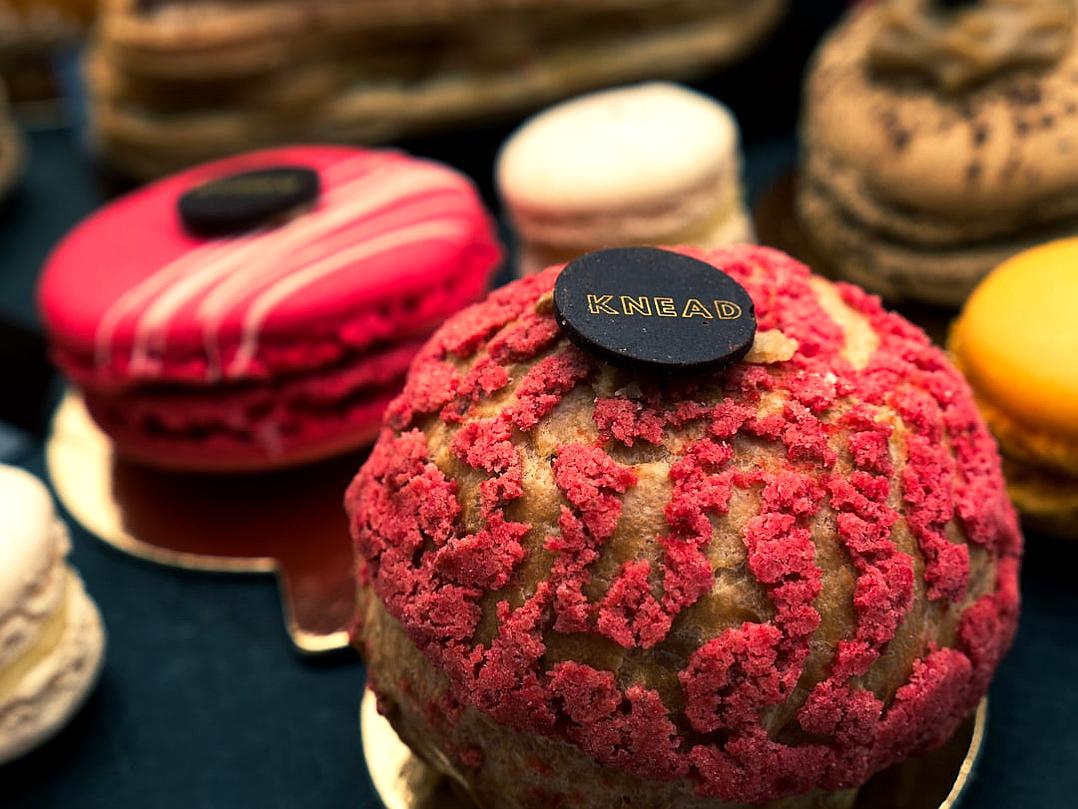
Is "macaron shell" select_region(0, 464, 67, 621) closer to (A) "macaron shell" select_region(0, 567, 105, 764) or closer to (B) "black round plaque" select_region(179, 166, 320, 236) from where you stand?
(A) "macaron shell" select_region(0, 567, 105, 764)

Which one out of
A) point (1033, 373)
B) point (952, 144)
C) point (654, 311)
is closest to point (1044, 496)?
point (1033, 373)

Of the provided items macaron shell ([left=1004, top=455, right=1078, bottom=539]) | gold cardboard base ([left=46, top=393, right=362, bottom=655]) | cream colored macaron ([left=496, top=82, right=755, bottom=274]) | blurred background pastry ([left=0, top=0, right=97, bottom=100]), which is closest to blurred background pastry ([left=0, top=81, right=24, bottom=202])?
blurred background pastry ([left=0, top=0, right=97, bottom=100])

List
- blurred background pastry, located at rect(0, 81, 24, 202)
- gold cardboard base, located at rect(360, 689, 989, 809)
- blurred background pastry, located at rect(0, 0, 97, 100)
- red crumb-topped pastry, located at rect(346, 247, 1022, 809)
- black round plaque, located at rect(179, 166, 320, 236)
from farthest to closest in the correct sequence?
1. blurred background pastry, located at rect(0, 0, 97, 100)
2. blurred background pastry, located at rect(0, 81, 24, 202)
3. black round plaque, located at rect(179, 166, 320, 236)
4. gold cardboard base, located at rect(360, 689, 989, 809)
5. red crumb-topped pastry, located at rect(346, 247, 1022, 809)

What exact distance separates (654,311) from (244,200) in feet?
3.62

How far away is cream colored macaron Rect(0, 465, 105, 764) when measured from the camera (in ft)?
5.15

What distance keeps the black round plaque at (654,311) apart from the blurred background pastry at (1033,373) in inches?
25.4

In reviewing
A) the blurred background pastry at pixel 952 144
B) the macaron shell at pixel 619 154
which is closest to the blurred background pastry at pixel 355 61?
the macaron shell at pixel 619 154

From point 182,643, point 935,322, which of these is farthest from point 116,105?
point 935,322

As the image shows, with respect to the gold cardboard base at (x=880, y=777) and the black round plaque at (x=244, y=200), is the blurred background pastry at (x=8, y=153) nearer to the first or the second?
the black round plaque at (x=244, y=200)

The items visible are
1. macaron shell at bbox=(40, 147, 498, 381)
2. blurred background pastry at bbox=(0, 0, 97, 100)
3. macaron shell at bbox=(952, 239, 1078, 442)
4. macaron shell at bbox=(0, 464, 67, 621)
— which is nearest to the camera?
macaron shell at bbox=(0, 464, 67, 621)

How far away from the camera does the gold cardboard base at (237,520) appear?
189 centimetres

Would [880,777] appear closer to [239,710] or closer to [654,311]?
[654,311]

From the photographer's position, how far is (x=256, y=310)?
1.87 m

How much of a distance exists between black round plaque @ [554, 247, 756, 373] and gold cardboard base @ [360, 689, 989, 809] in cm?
61
